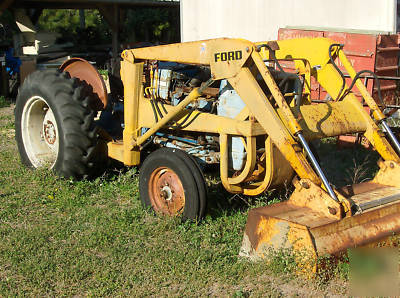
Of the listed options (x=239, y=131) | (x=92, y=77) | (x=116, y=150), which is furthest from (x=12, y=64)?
(x=239, y=131)

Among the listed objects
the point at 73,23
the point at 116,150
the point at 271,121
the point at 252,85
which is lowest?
the point at 116,150

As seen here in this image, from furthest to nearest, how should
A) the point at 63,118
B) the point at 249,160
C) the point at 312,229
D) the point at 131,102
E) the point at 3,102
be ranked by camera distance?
the point at 3,102
the point at 63,118
the point at 131,102
the point at 249,160
the point at 312,229

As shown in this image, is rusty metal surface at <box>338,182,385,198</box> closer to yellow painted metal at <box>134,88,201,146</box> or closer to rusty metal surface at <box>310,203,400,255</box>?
rusty metal surface at <box>310,203,400,255</box>

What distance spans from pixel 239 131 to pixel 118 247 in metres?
1.43

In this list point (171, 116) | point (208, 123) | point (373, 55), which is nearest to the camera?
point (208, 123)

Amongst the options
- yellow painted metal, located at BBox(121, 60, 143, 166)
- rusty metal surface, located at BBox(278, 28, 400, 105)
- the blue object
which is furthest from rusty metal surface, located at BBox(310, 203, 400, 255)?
the blue object

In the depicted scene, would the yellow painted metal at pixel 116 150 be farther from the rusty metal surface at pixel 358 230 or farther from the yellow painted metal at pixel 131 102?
the rusty metal surface at pixel 358 230

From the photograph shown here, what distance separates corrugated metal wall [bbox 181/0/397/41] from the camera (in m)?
9.88

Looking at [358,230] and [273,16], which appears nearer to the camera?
[358,230]

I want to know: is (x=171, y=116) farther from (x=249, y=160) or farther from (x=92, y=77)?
(x=92, y=77)

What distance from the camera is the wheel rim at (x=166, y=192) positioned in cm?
518

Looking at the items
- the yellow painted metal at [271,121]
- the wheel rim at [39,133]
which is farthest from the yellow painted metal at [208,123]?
the wheel rim at [39,133]

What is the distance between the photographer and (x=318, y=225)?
414 centimetres

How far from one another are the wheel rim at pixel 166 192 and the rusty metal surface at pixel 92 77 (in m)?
1.45
